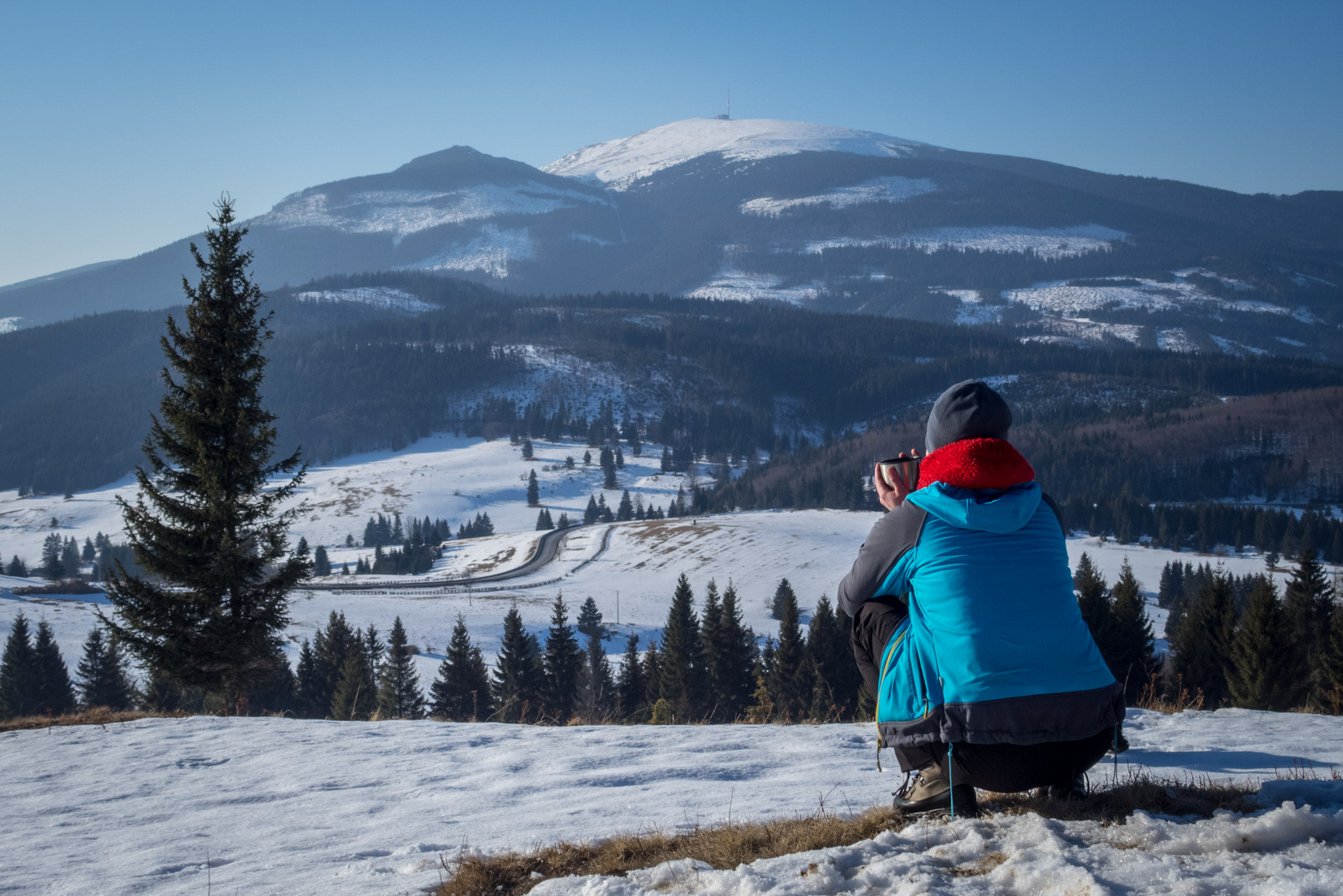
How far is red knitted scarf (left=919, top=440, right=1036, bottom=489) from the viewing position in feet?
11.6

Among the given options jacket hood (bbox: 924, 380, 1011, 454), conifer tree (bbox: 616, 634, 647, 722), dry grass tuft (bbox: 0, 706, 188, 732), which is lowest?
conifer tree (bbox: 616, 634, 647, 722)

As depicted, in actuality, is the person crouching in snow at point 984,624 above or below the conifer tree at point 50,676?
above

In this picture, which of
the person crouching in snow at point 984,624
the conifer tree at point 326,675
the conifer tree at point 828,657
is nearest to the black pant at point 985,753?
the person crouching in snow at point 984,624

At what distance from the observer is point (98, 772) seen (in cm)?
798

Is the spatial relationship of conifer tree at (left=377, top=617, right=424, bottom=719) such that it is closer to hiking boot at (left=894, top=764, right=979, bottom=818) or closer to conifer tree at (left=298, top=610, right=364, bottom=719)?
conifer tree at (left=298, top=610, right=364, bottom=719)

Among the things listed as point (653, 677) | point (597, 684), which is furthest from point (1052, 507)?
point (597, 684)

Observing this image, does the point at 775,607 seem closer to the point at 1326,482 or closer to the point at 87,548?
the point at 87,548

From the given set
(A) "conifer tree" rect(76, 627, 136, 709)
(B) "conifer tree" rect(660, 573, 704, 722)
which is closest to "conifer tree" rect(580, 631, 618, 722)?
(B) "conifer tree" rect(660, 573, 704, 722)

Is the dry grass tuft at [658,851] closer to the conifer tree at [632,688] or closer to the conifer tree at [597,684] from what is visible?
the conifer tree at [597,684]

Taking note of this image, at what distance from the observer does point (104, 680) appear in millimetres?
42750

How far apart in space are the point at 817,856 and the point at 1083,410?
709 ft

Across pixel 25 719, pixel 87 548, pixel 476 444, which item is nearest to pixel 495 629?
pixel 25 719

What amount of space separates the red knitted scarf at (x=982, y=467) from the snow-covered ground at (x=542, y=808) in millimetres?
1615

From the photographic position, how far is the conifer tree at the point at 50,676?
40.2m
